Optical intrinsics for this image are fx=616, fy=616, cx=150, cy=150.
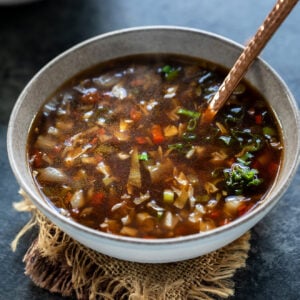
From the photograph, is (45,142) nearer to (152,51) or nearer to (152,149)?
(152,149)

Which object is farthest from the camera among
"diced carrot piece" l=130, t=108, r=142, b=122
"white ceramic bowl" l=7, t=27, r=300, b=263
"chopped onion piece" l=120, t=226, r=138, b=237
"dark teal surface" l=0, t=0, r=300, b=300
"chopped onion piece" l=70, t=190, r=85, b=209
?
"diced carrot piece" l=130, t=108, r=142, b=122

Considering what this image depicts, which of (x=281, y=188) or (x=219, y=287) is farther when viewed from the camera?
(x=219, y=287)

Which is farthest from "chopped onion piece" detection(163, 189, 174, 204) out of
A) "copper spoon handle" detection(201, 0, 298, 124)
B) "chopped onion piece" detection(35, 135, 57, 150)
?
"chopped onion piece" detection(35, 135, 57, 150)

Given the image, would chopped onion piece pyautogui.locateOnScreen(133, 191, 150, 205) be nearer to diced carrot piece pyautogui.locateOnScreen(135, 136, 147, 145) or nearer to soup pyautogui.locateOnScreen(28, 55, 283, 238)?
soup pyautogui.locateOnScreen(28, 55, 283, 238)

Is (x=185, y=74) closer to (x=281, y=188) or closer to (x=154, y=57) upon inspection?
(x=154, y=57)

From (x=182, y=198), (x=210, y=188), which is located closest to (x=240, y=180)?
(x=210, y=188)

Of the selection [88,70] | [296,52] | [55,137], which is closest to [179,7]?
[296,52]
